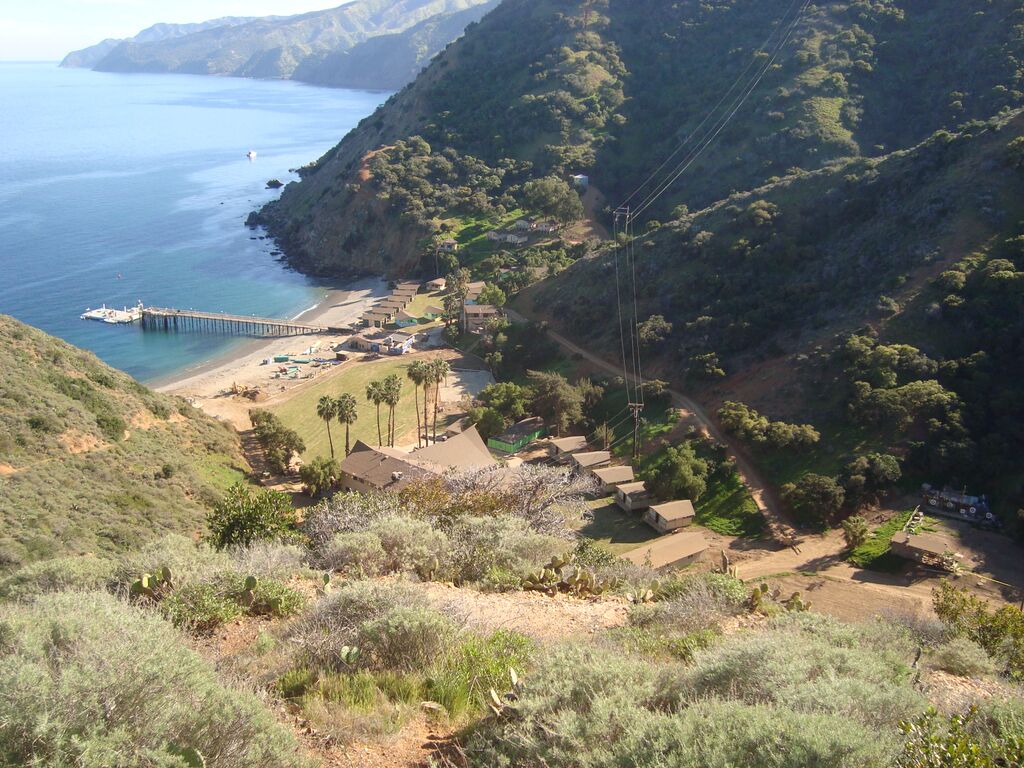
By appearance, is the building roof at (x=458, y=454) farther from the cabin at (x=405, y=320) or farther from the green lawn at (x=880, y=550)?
the cabin at (x=405, y=320)

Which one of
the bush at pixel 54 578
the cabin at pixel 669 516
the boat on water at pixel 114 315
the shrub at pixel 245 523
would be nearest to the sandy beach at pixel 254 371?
the boat on water at pixel 114 315

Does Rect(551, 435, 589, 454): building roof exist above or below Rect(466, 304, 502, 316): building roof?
below

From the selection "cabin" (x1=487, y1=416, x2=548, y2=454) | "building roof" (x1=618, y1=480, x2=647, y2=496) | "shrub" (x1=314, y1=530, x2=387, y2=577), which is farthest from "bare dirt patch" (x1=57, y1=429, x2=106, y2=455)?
"building roof" (x1=618, y1=480, x2=647, y2=496)

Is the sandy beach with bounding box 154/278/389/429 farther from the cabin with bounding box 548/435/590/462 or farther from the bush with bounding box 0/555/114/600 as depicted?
the bush with bounding box 0/555/114/600

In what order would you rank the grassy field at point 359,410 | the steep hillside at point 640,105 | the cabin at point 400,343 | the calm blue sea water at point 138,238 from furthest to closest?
the steep hillside at point 640,105
the calm blue sea water at point 138,238
the cabin at point 400,343
the grassy field at point 359,410

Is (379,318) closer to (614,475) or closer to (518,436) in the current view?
(518,436)

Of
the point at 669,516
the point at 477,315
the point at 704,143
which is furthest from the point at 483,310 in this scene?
the point at 704,143

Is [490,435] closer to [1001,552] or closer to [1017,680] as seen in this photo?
[1001,552]
